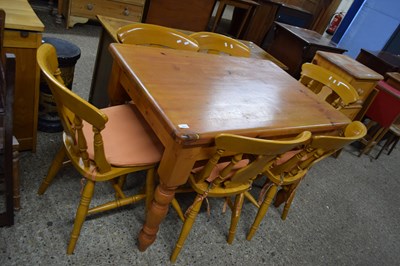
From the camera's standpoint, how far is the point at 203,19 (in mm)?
3723

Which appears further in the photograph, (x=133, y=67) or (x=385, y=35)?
(x=385, y=35)

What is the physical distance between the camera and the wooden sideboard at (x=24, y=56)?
4.16 feet

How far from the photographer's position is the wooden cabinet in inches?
125

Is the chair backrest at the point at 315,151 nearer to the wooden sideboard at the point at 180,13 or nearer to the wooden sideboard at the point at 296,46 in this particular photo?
the wooden sideboard at the point at 296,46

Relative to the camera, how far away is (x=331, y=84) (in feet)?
6.46

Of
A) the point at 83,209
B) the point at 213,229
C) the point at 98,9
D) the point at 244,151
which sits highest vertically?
the point at 244,151

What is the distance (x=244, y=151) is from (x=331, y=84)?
1222 mm

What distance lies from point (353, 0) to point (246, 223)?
580 cm

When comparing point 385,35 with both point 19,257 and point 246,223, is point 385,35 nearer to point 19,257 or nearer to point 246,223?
point 246,223

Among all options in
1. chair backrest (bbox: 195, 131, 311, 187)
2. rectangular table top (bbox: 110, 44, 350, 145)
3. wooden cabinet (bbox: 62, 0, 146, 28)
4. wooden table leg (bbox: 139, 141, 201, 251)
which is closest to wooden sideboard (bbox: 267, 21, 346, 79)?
rectangular table top (bbox: 110, 44, 350, 145)

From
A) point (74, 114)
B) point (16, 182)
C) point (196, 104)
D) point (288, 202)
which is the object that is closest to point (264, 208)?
point (288, 202)

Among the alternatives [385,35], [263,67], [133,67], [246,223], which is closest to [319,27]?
[385,35]

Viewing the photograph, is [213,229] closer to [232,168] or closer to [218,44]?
[232,168]

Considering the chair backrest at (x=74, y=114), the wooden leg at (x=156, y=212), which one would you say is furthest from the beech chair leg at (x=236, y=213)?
the chair backrest at (x=74, y=114)
